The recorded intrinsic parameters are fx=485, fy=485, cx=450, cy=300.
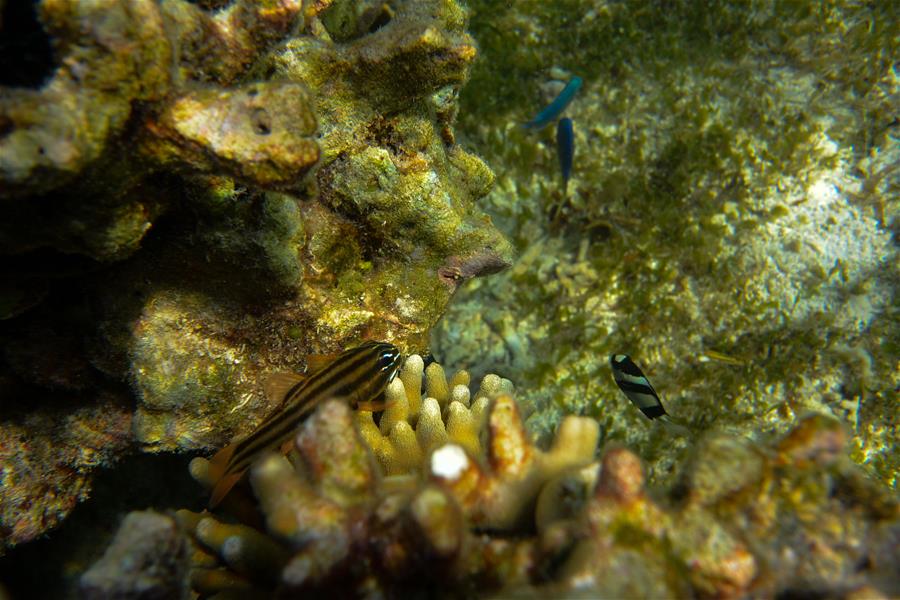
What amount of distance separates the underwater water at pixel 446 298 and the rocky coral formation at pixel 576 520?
11 mm

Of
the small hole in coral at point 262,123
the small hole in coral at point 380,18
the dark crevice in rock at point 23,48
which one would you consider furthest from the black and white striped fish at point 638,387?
the dark crevice in rock at point 23,48

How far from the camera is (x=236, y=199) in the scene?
2.56 meters

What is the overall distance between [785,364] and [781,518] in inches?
132

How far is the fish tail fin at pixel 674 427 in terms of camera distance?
412 centimetres

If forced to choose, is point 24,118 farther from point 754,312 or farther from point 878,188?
point 878,188

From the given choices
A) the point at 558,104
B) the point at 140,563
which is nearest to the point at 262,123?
the point at 140,563

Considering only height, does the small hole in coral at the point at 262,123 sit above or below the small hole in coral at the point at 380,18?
below

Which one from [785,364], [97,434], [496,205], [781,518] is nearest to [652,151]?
[496,205]

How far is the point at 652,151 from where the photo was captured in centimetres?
487

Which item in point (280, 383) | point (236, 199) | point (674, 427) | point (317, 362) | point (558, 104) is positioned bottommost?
point (674, 427)

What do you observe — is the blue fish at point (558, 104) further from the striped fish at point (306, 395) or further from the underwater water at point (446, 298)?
the striped fish at point (306, 395)

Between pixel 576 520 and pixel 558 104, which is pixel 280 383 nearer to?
pixel 576 520

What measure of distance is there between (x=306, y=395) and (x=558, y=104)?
3.64 m

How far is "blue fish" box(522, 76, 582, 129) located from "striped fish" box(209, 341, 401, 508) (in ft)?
9.96
